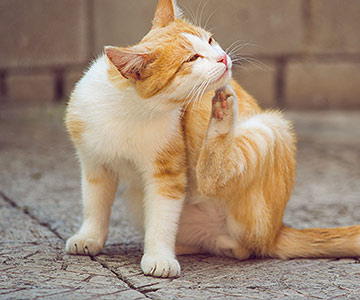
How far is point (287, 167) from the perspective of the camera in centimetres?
254

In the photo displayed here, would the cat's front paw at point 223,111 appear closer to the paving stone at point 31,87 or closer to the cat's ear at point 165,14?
the cat's ear at point 165,14

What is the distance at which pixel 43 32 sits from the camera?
6.68m

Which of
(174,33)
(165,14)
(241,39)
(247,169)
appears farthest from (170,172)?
(241,39)

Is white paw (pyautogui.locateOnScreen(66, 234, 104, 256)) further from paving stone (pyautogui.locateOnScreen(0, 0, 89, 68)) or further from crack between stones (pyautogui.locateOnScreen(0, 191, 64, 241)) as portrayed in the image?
paving stone (pyautogui.locateOnScreen(0, 0, 89, 68))

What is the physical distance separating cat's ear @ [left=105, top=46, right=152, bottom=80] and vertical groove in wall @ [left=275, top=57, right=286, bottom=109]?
4337 mm

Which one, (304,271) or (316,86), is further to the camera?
(316,86)

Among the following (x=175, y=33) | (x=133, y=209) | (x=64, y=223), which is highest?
(x=175, y=33)

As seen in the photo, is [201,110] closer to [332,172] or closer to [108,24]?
[332,172]

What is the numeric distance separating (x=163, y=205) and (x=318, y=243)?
0.68 meters

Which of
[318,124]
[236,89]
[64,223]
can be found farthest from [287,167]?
[318,124]

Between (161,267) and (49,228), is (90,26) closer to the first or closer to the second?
(49,228)

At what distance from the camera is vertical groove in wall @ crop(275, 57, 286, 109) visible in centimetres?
638

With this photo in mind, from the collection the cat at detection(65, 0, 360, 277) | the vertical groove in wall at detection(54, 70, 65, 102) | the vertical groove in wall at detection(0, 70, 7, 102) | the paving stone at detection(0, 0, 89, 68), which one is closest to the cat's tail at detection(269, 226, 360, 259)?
the cat at detection(65, 0, 360, 277)

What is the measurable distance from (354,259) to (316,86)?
4.14 m
